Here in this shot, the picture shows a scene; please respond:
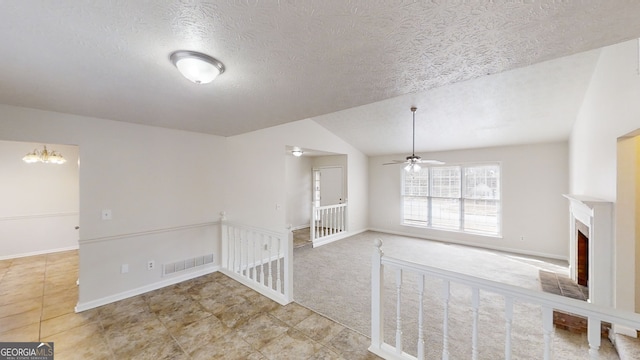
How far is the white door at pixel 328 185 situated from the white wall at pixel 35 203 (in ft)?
19.4

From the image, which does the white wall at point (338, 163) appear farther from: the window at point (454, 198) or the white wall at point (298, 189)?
the window at point (454, 198)

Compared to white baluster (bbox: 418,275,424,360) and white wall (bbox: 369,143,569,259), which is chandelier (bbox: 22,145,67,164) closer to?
white baluster (bbox: 418,275,424,360)

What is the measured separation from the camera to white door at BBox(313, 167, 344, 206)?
717 cm

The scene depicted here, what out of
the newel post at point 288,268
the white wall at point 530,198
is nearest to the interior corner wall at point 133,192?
the newel post at point 288,268

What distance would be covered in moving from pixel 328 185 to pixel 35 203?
6.56m

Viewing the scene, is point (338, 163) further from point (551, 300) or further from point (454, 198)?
point (551, 300)

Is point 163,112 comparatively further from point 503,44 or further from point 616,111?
point 616,111

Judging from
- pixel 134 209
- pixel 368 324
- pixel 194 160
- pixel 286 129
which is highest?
pixel 286 129

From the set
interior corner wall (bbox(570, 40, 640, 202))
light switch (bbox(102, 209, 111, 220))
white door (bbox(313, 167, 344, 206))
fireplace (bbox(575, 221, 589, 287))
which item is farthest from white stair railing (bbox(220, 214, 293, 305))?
fireplace (bbox(575, 221, 589, 287))

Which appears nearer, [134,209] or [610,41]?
[610,41]

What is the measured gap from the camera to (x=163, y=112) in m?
2.66

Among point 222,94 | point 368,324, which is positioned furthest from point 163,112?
point 368,324

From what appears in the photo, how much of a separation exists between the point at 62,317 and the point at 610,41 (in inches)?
203

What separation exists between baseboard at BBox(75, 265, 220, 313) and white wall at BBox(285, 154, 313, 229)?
355 centimetres
